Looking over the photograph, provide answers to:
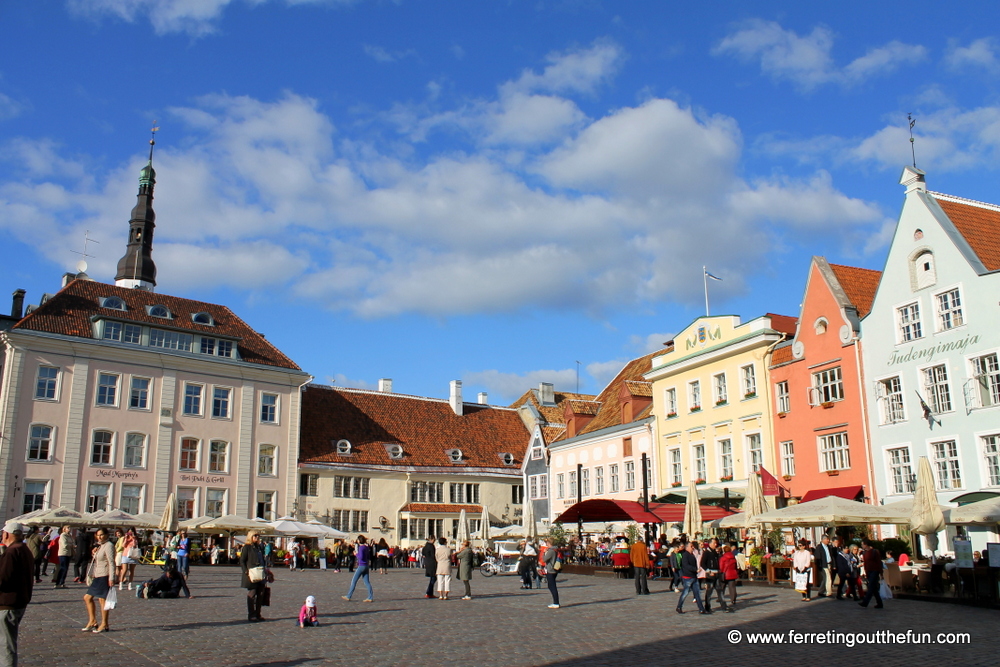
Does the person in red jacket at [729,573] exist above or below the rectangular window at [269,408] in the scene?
below

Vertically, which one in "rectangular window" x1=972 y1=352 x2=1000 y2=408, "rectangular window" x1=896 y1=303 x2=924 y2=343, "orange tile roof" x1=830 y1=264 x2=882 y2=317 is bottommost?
"rectangular window" x1=972 y1=352 x2=1000 y2=408

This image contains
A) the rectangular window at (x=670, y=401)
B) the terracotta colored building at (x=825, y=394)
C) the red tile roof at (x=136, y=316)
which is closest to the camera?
the terracotta colored building at (x=825, y=394)

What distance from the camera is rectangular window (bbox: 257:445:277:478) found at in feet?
171

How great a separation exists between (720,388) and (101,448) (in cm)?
3272

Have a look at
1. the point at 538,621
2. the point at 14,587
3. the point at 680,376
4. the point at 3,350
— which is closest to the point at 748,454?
the point at 680,376

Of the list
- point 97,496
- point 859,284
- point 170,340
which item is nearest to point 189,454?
point 97,496

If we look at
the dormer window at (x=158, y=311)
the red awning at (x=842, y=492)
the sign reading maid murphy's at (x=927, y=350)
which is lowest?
the red awning at (x=842, y=492)

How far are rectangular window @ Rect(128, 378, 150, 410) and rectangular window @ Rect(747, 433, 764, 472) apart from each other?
3281 cm

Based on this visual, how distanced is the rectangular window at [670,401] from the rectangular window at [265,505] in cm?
2442

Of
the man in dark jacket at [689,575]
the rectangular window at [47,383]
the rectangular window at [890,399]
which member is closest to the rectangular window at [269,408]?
the rectangular window at [47,383]

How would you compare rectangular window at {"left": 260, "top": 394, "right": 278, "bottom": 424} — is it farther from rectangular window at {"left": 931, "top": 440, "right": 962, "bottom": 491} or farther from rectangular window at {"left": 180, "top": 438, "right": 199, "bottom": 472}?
rectangular window at {"left": 931, "top": 440, "right": 962, "bottom": 491}

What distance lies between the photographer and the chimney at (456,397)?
64.9 m

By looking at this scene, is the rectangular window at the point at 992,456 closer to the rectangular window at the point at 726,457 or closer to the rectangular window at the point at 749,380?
the rectangular window at the point at 749,380

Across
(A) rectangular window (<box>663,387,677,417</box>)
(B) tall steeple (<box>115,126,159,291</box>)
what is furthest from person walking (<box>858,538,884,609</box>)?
(B) tall steeple (<box>115,126,159,291</box>)
